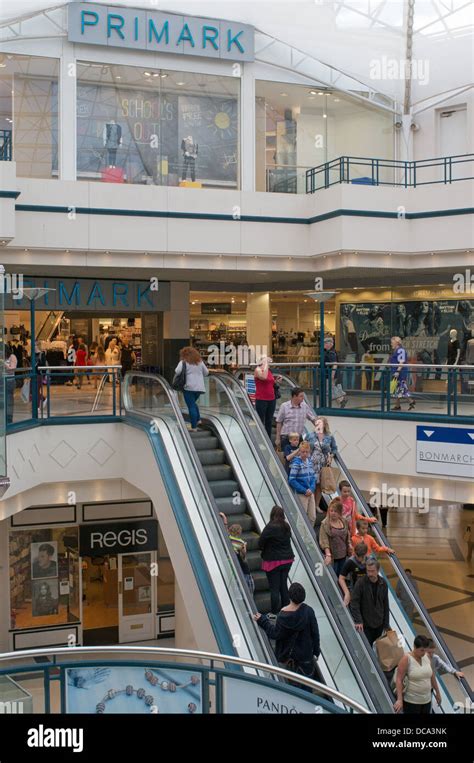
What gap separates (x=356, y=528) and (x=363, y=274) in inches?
495

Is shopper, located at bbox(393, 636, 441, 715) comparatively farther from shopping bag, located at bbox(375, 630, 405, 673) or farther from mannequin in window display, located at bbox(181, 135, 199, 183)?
mannequin in window display, located at bbox(181, 135, 199, 183)

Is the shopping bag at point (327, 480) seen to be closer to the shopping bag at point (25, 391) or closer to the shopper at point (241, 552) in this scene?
the shopper at point (241, 552)

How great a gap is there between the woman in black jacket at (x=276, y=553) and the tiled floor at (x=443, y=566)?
7.43ft

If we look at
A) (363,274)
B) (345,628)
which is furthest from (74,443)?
(363,274)

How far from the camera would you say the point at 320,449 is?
11422mm

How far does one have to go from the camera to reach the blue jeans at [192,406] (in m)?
13.4

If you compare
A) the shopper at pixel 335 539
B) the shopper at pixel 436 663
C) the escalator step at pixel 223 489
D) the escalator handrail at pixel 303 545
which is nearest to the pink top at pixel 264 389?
the escalator handrail at pixel 303 545

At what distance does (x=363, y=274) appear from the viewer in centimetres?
2202

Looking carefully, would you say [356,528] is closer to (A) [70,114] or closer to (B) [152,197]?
→ (B) [152,197]

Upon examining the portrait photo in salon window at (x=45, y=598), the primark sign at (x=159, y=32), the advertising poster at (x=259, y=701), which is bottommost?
the portrait photo in salon window at (x=45, y=598)

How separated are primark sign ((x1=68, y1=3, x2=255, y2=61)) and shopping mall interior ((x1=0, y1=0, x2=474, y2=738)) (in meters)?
0.05

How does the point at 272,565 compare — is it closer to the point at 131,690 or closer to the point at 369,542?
the point at 369,542

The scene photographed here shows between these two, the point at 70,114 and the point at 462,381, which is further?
the point at 70,114

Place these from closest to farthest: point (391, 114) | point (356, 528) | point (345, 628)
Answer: point (345, 628)
point (356, 528)
point (391, 114)
